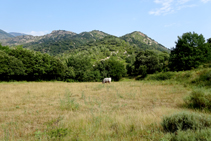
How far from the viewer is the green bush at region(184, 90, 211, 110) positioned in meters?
7.15

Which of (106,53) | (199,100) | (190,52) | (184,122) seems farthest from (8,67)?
(106,53)

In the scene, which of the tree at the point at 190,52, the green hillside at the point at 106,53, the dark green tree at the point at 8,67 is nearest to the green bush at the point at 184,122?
the tree at the point at 190,52

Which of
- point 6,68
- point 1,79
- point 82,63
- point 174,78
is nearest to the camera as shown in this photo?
point 174,78

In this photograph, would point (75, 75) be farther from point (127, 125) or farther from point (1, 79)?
point (127, 125)

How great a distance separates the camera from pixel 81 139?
3.82 metres

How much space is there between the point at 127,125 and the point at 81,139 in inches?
78.9

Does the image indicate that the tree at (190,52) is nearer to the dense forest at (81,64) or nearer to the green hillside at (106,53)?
the dense forest at (81,64)

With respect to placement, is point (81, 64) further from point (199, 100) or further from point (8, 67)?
point (199, 100)

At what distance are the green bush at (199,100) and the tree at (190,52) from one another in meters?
28.4

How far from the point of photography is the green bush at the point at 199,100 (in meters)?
7.15

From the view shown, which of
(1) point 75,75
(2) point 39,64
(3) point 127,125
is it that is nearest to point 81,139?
(3) point 127,125

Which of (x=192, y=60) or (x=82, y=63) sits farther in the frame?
(x=82, y=63)

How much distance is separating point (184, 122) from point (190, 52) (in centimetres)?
3516

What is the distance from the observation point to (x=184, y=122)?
173 inches
